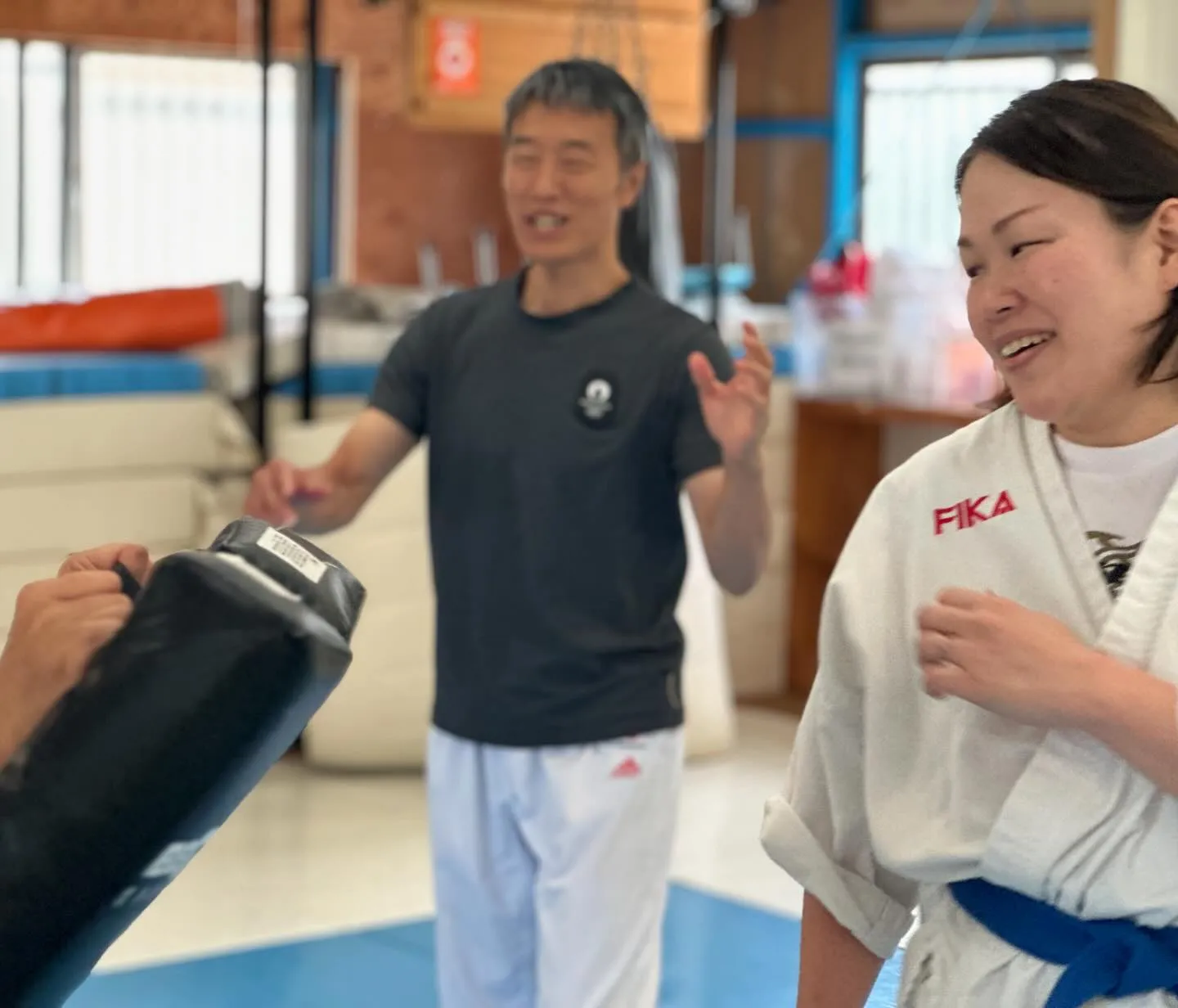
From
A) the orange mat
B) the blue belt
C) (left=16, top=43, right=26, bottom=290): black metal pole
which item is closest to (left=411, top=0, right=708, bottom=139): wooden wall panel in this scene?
the orange mat

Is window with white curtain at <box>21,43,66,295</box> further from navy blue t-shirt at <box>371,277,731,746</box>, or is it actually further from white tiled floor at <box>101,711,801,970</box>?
navy blue t-shirt at <box>371,277,731,746</box>

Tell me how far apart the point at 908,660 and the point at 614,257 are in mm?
1211

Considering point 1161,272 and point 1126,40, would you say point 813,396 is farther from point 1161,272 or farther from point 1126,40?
point 1161,272

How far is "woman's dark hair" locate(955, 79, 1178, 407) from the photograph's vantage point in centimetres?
132

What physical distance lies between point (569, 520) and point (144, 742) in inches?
55.5

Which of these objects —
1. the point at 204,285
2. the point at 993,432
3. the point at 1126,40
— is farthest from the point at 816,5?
the point at 993,432

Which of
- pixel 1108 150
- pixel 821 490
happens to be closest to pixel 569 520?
pixel 1108 150

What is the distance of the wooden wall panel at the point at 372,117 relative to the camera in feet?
26.8

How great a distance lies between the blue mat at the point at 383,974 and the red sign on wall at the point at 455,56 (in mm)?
2427

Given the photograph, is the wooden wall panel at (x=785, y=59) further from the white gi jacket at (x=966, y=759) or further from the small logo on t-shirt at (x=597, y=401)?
the white gi jacket at (x=966, y=759)

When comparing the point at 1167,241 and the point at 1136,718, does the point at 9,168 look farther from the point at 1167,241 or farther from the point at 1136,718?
the point at 1136,718

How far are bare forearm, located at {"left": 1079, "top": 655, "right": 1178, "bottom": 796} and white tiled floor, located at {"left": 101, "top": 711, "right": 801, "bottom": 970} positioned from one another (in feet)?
7.61

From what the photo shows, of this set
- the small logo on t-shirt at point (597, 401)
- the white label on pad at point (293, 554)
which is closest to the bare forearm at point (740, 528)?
the small logo on t-shirt at point (597, 401)

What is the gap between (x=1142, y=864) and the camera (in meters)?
1.30
